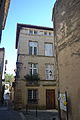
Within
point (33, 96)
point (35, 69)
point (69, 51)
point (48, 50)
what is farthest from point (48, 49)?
point (69, 51)

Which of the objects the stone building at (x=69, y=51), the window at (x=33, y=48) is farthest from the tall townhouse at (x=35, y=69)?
the stone building at (x=69, y=51)

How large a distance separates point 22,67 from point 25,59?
1043 mm

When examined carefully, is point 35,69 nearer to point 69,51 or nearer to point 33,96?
point 33,96

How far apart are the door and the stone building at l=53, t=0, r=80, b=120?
351 inches

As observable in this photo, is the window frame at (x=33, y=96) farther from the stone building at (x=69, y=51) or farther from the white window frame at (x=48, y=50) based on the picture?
the stone building at (x=69, y=51)

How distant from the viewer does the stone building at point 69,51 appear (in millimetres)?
6658

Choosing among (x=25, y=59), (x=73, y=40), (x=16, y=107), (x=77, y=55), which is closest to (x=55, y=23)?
(x=73, y=40)

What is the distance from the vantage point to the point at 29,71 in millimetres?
17172

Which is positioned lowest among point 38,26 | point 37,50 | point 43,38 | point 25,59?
point 25,59

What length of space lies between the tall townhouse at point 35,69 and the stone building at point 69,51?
28.2 feet

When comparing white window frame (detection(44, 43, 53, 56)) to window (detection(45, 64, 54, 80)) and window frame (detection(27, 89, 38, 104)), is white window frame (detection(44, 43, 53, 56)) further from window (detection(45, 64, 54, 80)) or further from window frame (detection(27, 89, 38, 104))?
window frame (detection(27, 89, 38, 104))

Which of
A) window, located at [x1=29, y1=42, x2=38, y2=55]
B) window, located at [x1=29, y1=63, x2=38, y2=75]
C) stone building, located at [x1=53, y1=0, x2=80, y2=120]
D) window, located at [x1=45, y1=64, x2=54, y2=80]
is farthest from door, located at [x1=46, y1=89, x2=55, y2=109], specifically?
stone building, located at [x1=53, y1=0, x2=80, y2=120]

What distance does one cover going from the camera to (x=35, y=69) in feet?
57.2

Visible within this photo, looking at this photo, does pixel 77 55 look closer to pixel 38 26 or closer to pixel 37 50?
pixel 37 50
